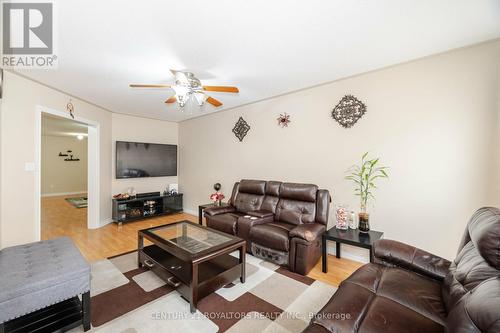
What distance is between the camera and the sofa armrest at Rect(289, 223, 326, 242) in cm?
239

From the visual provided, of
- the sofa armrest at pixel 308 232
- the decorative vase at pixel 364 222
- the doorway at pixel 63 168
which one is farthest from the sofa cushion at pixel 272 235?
the doorway at pixel 63 168

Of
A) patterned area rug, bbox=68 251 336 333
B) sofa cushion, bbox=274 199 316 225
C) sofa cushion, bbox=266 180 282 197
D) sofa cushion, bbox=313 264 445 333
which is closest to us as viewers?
sofa cushion, bbox=313 264 445 333

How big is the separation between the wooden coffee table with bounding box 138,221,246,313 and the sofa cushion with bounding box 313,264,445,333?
1.11 metres

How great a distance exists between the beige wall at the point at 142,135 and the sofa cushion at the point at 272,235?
358 cm

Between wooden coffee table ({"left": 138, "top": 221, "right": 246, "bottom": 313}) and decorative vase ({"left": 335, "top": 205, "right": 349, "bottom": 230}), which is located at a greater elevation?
decorative vase ({"left": 335, "top": 205, "right": 349, "bottom": 230})

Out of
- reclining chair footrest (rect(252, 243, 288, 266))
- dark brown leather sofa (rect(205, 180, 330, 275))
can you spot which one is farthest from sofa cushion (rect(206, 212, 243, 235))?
reclining chair footrest (rect(252, 243, 288, 266))

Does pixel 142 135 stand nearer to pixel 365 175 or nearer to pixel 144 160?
pixel 144 160

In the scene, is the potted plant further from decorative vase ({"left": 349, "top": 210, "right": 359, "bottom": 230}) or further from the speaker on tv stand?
the speaker on tv stand

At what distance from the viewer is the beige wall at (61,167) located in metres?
8.01

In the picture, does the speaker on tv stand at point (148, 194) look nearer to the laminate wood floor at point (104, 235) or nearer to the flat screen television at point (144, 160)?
the flat screen television at point (144, 160)

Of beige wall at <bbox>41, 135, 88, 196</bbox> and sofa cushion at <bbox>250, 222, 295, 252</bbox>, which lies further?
beige wall at <bbox>41, 135, 88, 196</bbox>

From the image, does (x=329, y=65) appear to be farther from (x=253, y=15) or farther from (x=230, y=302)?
(x=230, y=302)

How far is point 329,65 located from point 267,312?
274cm

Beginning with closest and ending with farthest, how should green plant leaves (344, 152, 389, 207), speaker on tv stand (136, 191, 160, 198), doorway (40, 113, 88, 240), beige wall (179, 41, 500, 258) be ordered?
beige wall (179, 41, 500, 258) → green plant leaves (344, 152, 389, 207) → speaker on tv stand (136, 191, 160, 198) → doorway (40, 113, 88, 240)
